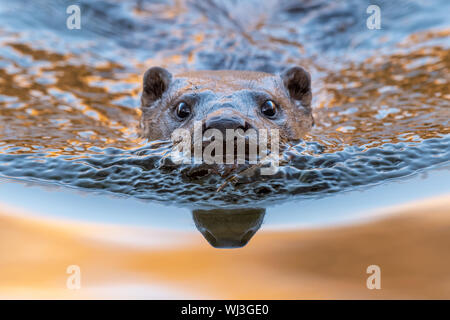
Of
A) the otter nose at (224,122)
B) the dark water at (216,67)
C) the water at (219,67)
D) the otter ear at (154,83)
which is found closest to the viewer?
the otter nose at (224,122)

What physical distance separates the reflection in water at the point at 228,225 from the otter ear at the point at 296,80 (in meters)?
2.37

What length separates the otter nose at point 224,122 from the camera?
14.5 ft

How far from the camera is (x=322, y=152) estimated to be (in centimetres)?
560

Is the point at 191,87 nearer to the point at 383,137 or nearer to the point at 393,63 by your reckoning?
the point at 383,137

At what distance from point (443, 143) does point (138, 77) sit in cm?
424

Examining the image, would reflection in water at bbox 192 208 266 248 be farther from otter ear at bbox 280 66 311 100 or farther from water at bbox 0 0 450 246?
otter ear at bbox 280 66 311 100

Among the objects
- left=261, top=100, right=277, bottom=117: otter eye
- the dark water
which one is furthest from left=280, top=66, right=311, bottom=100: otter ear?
left=261, top=100, right=277, bottom=117: otter eye

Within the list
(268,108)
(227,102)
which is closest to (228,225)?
(227,102)

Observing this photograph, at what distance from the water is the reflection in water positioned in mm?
22

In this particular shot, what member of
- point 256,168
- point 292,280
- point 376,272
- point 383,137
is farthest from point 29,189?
point 383,137

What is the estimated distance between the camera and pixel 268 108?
561 centimetres

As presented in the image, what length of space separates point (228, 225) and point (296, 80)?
2748mm

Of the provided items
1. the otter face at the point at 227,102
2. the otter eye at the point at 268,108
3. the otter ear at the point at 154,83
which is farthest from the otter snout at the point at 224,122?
the otter ear at the point at 154,83

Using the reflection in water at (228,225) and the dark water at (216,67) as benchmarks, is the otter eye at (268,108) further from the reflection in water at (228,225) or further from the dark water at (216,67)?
the reflection in water at (228,225)
